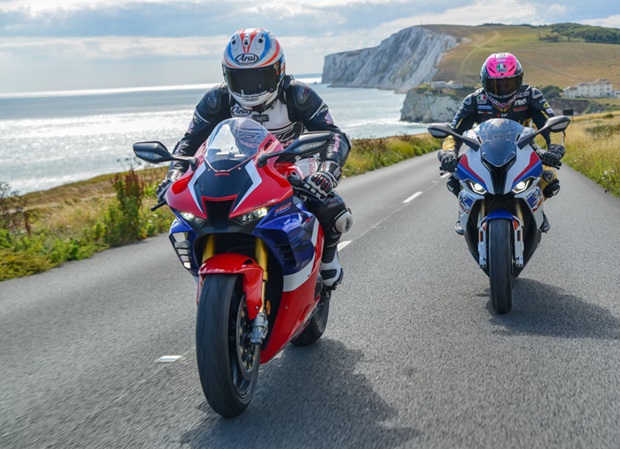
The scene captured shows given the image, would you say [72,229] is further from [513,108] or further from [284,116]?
[284,116]

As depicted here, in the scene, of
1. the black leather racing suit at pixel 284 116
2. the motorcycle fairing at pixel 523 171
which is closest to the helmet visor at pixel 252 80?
the black leather racing suit at pixel 284 116

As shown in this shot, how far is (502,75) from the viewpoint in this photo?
7.17m

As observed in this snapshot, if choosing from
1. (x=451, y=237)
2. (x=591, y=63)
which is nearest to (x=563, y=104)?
(x=591, y=63)

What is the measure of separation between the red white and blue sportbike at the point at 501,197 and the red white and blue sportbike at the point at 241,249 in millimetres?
1953

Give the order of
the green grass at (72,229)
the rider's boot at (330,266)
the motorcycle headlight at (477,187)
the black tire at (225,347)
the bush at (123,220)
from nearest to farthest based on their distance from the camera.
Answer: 1. the black tire at (225,347)
2. the rider's boot at (330,266)
3. the motorcycle headlight at (477,187)
4. the green grass at (72,229)
5. the bush at (123,220)

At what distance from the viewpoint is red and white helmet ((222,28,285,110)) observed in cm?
473

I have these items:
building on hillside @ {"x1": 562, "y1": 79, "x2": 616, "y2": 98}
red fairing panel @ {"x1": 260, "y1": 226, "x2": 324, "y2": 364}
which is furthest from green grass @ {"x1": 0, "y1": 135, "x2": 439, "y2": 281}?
building on hillside @ {"x1": 562, "y1": 79, "x2": 616, "y2": 98}

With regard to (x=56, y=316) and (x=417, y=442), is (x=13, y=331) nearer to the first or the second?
(x=56, y=316)

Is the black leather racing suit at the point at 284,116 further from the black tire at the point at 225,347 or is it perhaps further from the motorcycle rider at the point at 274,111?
the black tire at the point at 225,347

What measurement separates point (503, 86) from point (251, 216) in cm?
445

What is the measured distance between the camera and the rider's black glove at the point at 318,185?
412 centimetres

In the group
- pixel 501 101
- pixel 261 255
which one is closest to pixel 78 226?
pixel 501 101

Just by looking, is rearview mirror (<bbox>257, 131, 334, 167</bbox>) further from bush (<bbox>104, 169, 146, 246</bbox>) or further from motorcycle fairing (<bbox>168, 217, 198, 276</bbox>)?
bush (<bbox>104, 169, 146, 246</bbox>)

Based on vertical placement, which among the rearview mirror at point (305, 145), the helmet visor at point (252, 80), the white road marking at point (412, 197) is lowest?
the white road marking at point (412, 197)
